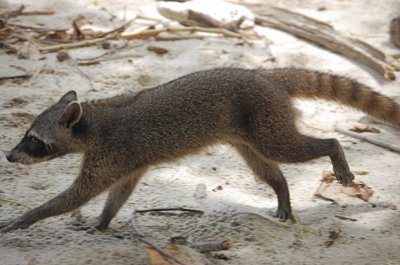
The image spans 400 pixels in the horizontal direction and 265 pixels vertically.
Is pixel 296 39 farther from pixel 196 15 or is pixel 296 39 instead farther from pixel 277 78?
pixel 277 78

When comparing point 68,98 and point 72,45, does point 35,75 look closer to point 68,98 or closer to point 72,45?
point 72,45

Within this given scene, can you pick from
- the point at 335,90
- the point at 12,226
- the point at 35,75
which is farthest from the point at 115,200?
the point at 35,75

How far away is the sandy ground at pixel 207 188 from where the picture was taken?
161 inches

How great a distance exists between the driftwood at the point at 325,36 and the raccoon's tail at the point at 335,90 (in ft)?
5.92

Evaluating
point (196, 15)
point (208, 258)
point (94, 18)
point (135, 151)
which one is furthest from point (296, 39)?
point (208, 258)

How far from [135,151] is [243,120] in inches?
29.6

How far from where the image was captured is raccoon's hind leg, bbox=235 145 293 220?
15.3 feet

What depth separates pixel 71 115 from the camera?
14.1ft

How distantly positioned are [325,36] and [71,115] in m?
3.91

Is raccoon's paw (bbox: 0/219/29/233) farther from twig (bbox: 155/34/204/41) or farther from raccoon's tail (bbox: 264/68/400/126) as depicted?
twig (bbox: 155/34/204/41)

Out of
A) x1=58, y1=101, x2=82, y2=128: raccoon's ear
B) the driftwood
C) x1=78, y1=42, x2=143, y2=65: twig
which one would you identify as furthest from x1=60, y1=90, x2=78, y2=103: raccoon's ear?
the driftwood

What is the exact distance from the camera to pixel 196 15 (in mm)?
7566

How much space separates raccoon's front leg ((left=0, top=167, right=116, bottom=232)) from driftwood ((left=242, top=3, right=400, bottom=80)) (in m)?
3.59

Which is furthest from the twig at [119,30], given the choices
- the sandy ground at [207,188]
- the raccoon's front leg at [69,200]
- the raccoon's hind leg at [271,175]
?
the raccoon's front leg at [69,200]
